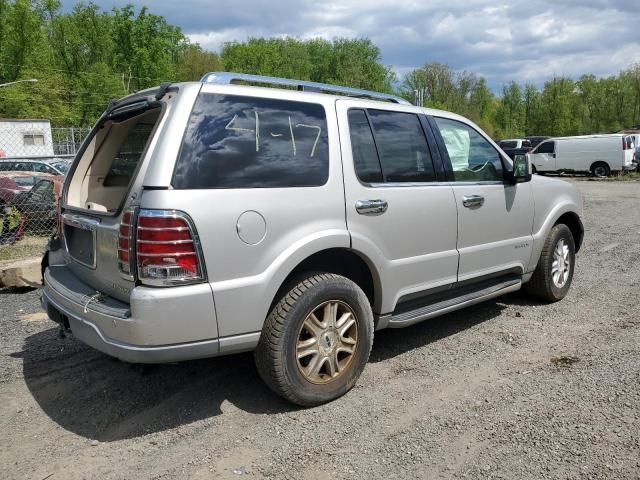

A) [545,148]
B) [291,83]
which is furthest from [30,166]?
[545,148]

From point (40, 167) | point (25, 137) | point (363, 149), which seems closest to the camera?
point (363, 149)

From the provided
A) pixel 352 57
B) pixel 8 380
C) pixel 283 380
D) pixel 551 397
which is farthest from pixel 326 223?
pixel 352 57

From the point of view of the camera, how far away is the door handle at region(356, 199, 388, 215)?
360 cm

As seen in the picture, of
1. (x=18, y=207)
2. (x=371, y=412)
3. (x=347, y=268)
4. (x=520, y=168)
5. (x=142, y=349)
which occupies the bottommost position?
(x=371, y=412)

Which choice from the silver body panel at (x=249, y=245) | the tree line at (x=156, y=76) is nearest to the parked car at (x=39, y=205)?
the silver body panel at (x=249, y=245)

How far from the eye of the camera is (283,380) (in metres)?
3.26

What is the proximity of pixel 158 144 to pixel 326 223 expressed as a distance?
108 cm

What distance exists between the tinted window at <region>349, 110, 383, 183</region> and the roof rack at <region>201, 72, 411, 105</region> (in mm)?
315

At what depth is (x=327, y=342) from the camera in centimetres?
350

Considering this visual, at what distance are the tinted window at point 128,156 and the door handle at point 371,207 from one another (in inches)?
56.5

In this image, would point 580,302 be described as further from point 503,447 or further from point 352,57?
point 352,57

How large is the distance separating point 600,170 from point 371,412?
24996 millimetres

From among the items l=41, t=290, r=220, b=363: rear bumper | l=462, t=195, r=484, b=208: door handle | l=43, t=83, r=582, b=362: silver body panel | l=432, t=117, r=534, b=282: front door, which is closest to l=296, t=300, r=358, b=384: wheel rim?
l=43, t=83, r=582, b=362: silver body panel

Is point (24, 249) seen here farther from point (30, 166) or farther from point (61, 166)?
point (61, 166)
